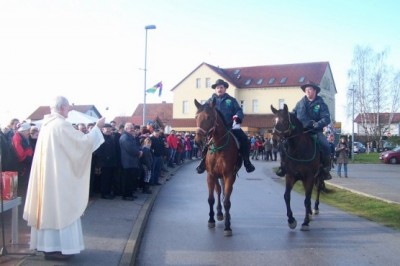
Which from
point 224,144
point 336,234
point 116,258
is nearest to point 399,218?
point 336,234

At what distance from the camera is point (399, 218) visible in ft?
32.9

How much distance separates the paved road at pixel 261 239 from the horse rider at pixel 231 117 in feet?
4.47

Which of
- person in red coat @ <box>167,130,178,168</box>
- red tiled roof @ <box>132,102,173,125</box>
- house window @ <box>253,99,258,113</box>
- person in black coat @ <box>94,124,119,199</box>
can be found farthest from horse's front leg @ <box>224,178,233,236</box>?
red tiled roof @ <box>132,102,173,125</box>

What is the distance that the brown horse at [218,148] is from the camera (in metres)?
8.02

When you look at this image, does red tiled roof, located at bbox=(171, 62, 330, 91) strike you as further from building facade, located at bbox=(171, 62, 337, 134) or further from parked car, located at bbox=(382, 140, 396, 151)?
parked car, located at bbox=(382, 140, 396, 151)

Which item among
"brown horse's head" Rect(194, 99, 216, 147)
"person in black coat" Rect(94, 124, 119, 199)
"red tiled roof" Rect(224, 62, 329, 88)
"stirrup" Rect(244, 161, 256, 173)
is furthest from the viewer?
"red tiled roof" Rect(224, 62, 329, 88)

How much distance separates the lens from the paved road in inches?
265

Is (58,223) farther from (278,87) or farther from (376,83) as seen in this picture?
(278,87)

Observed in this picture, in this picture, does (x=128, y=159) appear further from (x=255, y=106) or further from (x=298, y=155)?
(x=255, y=106)

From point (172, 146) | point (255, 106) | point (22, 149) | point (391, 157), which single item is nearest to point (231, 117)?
point (22, 149)

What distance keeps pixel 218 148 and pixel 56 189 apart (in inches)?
141

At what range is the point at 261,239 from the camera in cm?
802

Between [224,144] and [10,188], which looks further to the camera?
[224,144]

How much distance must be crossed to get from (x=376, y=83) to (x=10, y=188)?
55075 millimetres
